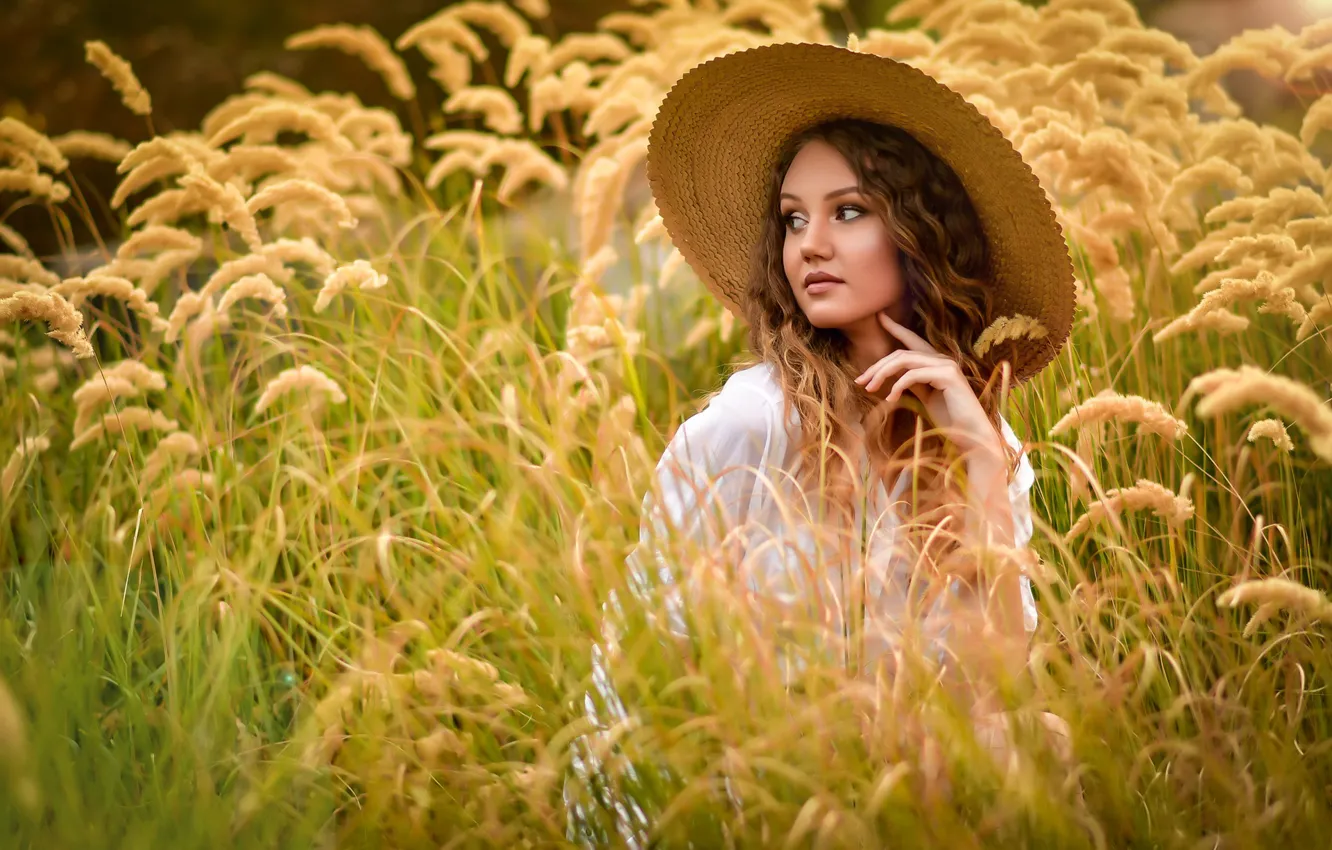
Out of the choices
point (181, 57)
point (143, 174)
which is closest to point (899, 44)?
point (143, 174)

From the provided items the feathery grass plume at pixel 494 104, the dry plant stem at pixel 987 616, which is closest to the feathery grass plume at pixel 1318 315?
the dry plant stem at pixel 987 616

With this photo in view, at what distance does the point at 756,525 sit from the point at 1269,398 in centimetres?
81

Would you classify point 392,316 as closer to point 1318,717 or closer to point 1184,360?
point 1184,360

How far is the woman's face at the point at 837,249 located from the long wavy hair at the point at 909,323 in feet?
0.09

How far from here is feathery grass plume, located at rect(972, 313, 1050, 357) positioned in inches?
86.7

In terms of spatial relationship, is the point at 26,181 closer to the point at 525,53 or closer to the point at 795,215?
the point at 525,53

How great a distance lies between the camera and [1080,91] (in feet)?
10.4

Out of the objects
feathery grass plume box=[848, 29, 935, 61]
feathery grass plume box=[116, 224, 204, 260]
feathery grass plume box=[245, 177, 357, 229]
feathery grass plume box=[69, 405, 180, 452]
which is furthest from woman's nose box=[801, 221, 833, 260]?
feathery grass plume box=[116, 224, 204, 260]

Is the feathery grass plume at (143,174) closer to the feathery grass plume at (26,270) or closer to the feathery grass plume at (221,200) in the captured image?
the feathery grass plume at (221,200)

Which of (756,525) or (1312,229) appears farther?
(1312,229)

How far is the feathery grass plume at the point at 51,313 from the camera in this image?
2.16 m

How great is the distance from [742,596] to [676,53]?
2400 millimetres

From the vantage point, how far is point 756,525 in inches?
81.4

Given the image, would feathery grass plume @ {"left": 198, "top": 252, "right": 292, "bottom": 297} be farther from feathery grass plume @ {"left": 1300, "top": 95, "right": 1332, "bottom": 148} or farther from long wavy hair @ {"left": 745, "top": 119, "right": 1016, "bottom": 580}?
feathery grass plume @ {"left": 1300, "top": 95, "right": 1332, "bottom": 148}
